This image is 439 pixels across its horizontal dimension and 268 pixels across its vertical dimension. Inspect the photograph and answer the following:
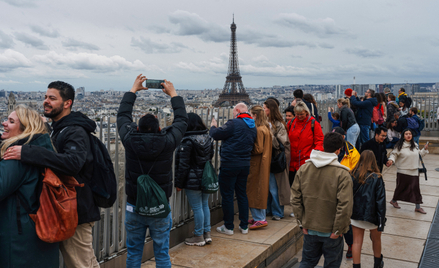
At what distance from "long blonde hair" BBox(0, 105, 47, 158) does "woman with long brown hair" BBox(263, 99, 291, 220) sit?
368cm

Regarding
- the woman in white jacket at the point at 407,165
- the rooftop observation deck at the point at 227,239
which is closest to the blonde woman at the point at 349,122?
the woman in white jacket at the point at 407,165

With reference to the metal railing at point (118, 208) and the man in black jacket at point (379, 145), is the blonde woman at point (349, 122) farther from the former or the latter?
the metal railing at point (118, 208)

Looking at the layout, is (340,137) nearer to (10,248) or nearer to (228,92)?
(10,248)

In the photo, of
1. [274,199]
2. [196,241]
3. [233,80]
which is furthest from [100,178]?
[233,80]

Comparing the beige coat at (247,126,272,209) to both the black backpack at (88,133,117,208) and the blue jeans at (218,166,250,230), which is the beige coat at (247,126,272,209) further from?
the black backpack at (88,133,117,208)

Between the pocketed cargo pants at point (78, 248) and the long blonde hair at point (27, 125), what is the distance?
766 mm

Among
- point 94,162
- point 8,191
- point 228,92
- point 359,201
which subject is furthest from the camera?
point 228,92

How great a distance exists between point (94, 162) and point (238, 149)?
2362 mm

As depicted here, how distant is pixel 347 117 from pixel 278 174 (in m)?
3.35

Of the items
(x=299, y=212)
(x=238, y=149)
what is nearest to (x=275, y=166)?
(x=238, y=149)

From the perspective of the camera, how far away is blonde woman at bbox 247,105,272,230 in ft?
18.2

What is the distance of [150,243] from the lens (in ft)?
15.1

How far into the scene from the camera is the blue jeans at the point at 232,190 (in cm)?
518

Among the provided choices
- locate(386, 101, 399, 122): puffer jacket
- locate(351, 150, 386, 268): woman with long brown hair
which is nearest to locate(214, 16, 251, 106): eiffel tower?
locate(386, 101, 399, 122): puffer jacket
